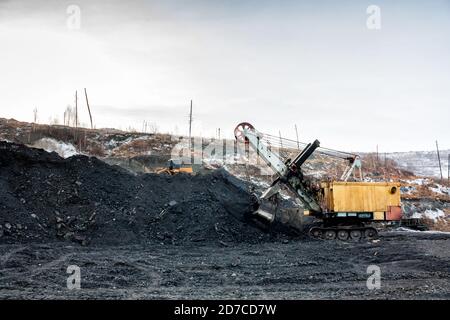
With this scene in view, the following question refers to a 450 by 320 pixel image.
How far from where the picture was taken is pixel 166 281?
996 cm

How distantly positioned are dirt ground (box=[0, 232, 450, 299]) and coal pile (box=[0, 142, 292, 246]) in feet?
3.31

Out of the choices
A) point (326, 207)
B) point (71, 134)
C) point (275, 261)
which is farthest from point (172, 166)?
point (71, 134)

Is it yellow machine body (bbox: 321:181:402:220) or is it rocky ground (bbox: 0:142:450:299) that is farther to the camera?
yellow machine body (bbox: 321:181:402:220)

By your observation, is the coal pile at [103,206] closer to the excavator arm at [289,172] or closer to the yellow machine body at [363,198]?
the excavator arm at [289,172]

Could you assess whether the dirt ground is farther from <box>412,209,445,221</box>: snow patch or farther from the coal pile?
<box>412,209,445,221</box>: snow patch

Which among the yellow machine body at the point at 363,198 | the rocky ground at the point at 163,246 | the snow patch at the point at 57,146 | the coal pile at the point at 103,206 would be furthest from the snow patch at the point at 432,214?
the snow patch at the point at 57,146

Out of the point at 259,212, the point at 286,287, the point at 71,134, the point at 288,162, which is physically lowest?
the point at 286,287

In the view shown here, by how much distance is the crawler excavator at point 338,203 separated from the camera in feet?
59.4

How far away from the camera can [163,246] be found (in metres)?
15.5

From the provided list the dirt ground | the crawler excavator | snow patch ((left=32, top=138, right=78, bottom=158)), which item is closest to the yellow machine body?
the crawler excavator

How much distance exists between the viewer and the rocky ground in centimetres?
923

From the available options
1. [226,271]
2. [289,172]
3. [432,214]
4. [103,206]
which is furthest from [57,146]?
[226,271]
